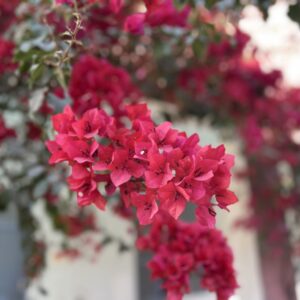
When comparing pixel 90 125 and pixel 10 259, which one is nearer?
pixel 90 125

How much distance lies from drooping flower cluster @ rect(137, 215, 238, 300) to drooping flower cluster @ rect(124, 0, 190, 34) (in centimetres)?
41

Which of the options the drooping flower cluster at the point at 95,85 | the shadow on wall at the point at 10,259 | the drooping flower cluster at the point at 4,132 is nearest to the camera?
the drooping flower cluster at the point at 95,85

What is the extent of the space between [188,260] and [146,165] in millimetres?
304

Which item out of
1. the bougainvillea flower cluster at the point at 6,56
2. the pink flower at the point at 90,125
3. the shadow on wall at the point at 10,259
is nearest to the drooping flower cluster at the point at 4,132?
the bougainvillea flower cluster at the point at 6,56

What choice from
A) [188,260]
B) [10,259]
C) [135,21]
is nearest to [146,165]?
[188,260]

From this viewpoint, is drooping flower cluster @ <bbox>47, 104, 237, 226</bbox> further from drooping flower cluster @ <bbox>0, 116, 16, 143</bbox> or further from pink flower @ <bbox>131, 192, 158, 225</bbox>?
drooping flower cluster @ <bbox>0, 116, 16, 143</bbox>

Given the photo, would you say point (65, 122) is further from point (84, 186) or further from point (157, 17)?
point (157, 17)

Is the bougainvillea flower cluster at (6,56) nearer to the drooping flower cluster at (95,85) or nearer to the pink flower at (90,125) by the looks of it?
the drooping flower cluster at (95,85)

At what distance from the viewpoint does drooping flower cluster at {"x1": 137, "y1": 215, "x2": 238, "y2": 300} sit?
83 centimetres

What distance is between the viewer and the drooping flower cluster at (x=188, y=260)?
32.8 inches

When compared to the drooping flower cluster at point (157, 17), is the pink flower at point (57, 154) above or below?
below

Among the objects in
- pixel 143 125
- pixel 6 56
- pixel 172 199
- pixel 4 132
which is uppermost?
pixel 6 56

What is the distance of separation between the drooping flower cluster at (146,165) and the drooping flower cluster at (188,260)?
9.2 inches

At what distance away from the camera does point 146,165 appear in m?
0.62
